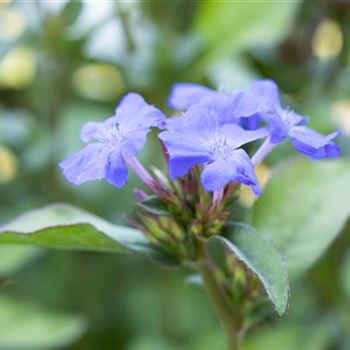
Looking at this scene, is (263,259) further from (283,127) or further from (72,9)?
(72,9)

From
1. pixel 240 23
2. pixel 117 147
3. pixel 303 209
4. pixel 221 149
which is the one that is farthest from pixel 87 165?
pixel 240 23

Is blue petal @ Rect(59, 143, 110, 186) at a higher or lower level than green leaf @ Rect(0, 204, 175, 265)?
higher

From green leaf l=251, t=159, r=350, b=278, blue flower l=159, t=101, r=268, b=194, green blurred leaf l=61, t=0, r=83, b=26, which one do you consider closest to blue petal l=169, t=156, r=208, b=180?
blue flower l=159, t=101, r=268, b=194

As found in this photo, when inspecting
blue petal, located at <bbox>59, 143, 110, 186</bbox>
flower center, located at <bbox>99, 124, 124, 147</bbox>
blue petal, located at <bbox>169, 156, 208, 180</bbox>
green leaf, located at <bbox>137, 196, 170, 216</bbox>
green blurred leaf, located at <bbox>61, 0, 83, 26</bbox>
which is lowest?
green blurred leaf, located at <bbox>61, 0, 83, 26</bbox>

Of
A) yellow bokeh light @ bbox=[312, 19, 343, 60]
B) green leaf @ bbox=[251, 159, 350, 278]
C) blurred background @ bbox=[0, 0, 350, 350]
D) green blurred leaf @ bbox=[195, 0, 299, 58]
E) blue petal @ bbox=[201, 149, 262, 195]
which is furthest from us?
yellow bokeh light @ bbox=[312, 19, 343, 60]

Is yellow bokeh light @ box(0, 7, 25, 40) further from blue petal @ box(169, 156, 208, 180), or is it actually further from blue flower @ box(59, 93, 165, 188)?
blue petal @ box(169, 156, 208, 180)

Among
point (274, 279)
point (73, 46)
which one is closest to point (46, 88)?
point (73, 46)

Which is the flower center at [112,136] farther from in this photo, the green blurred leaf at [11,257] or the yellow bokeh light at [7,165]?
the yellow bokeh light at [7,165]
